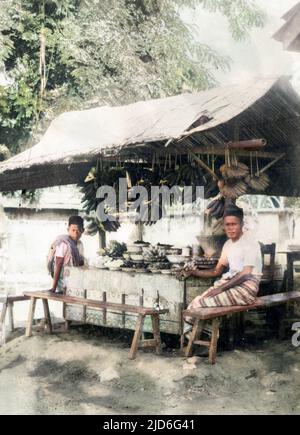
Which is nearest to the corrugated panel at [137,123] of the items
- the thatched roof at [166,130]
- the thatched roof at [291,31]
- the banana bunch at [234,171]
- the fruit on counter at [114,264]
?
the thatched roof at [166,130]

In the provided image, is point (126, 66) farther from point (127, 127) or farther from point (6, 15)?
point (127, 127)

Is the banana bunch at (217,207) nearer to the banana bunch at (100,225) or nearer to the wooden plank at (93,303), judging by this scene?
the wooden plank at (93,303)

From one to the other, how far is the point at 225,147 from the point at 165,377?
2.68 meters

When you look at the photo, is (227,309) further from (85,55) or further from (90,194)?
(85,55)

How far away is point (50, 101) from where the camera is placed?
1389 centimetres

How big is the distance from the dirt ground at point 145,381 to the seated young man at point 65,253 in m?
1.13

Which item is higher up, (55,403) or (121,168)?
(121,168)

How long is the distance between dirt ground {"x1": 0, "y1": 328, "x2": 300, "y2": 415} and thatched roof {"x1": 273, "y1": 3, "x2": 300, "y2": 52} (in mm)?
3171

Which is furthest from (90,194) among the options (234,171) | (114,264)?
(234,171)

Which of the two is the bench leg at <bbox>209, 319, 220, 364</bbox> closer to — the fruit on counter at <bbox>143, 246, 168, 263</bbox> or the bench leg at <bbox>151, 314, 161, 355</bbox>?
the bench leg at <bbox>151, 314, 161, 355</bbox>

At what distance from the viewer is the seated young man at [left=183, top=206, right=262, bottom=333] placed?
20.4 feet

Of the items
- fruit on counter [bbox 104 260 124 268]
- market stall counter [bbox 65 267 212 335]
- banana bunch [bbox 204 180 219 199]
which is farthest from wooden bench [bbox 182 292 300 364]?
banana bunch [bbox 204 180 219 199]

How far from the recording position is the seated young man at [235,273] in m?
6.22

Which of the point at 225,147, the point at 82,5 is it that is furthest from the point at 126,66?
the point at 225,147
